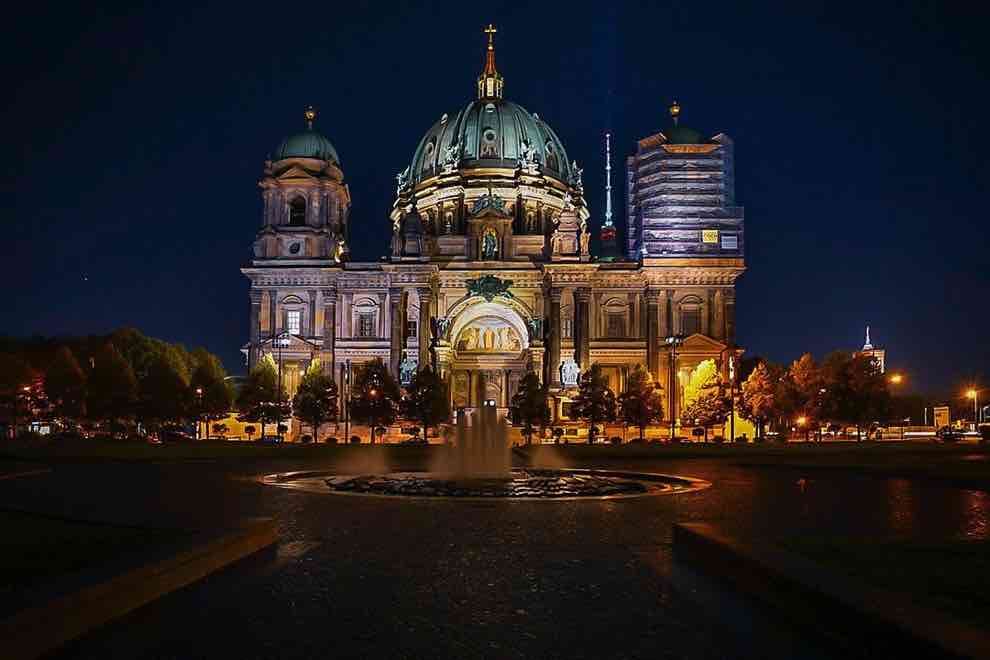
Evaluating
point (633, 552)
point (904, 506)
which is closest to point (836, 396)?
point (904, 506)

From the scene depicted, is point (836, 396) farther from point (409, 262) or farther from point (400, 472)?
point (400, 472)

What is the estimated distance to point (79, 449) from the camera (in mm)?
38125

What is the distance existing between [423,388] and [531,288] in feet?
62.3

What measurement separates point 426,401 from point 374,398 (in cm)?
367

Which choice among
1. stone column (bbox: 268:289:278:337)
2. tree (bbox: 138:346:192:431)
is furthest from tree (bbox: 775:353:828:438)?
stone column (bbox: 268:289:278:337)

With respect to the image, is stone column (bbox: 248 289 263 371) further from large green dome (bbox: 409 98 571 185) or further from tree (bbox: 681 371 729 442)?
tree (bbox: 681 371 729 442)

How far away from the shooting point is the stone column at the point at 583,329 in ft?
263

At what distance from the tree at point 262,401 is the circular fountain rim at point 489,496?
132 ft

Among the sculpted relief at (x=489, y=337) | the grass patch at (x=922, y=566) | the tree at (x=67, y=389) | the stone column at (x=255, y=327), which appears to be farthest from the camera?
the sculpted relief at (x=489, y=337)

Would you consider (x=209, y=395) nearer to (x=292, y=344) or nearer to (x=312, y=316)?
(x=292, y=344)

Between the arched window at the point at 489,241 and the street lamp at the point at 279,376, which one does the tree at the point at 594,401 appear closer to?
the arched window at the point at 489,241

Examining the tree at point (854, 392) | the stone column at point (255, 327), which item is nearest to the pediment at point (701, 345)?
the tree at point (854, 392)

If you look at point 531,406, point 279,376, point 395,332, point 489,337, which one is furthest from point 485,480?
point 489,337

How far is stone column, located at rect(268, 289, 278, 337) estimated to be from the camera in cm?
8125
